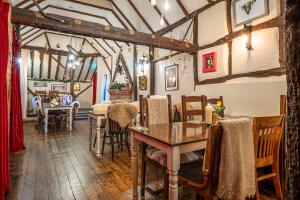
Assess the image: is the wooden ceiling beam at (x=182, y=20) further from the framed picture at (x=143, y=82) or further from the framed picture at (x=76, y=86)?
the framed picture at (x=76, y=86)

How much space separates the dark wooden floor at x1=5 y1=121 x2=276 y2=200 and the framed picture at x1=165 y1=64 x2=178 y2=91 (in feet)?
7.69

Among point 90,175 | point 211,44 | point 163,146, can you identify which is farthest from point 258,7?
point 90,175

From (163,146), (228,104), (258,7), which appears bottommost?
(163,146)

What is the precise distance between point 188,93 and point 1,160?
393 cm

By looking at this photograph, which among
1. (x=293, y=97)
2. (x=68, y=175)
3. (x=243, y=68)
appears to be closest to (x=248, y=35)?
(x=243, y=68)

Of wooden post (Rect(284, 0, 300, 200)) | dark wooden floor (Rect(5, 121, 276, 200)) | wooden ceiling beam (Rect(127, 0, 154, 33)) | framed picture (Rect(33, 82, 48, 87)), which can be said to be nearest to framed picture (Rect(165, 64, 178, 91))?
wooden ceiling beam (Rect(127, 0, 154, 33))

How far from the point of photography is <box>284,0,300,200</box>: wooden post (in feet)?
1.30

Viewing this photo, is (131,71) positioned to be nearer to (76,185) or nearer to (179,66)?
(179,66)

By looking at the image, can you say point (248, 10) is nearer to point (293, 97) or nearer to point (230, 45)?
point (230, 45)

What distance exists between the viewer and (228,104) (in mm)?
3762

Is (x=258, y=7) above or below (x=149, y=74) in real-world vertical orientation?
above

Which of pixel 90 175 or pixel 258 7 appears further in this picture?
pixel 258 7

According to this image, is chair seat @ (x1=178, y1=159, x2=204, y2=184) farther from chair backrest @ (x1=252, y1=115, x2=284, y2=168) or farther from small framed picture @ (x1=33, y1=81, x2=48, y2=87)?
small framed picture @ (x1=33, y1=81, x2=48, y2=87)

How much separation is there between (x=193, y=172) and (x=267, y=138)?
69cm
